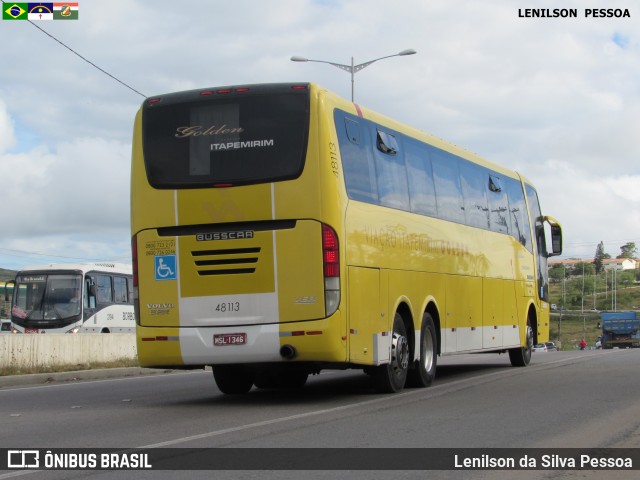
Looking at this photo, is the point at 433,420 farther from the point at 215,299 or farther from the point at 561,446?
the point at 215,299

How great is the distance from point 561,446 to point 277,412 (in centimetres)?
400

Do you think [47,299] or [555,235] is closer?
[555,235]

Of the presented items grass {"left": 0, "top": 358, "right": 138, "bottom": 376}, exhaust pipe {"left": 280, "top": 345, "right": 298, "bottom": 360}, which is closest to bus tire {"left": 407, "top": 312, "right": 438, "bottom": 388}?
exhaust pipe {"left": 280, "top": 345, "right": 298, "bottom": 360}

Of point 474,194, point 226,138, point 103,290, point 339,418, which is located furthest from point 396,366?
point 103,290

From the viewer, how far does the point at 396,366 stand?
14.1 metres

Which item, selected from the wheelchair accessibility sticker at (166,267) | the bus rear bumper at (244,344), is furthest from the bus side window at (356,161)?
the wheelchair accessibility sticker at (166,267)

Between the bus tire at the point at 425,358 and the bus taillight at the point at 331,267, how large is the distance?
3.17m

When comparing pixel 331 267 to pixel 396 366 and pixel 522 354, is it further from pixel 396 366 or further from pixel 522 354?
pixel 522 354

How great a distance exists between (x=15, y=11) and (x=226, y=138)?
12.9m

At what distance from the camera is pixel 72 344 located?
78.0 feet

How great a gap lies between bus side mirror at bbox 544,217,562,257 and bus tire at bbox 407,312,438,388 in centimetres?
882

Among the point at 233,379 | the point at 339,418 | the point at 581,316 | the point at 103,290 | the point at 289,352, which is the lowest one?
the point at 581,316

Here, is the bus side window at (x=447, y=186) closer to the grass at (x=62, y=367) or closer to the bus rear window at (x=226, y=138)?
the bus rear window at (x=226, y=138)

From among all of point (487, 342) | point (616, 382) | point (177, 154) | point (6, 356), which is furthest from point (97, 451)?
point (6, 356)
